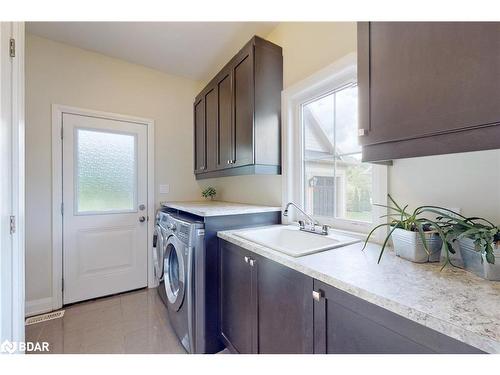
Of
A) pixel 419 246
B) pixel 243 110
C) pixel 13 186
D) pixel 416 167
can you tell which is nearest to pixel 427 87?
pixel 416 167

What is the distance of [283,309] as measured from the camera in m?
1.05

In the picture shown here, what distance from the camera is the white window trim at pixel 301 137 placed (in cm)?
125

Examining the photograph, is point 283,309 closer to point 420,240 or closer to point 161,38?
point 420,240

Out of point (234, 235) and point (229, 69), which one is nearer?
point (234, 235)

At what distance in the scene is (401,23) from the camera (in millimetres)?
821

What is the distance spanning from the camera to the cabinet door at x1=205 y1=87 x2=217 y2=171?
2.32 m

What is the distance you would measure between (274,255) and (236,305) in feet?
1.80

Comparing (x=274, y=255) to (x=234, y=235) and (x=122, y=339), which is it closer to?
(x=234, y=235)

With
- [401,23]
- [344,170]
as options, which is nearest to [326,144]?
[344,170]

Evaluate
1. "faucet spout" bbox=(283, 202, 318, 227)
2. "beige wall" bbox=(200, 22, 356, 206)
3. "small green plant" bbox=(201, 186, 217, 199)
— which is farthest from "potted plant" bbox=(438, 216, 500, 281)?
"small green plant" bbox=(201, 186, 217, 199)

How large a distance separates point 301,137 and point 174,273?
155 cm

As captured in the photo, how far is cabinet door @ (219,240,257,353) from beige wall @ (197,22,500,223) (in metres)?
0.73

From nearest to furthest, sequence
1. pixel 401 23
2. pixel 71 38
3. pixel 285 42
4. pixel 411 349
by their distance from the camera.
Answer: pixel 411 349
pixel 401 23
pixel 285 42
pixel 71 38

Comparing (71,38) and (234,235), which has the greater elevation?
(71,38)
